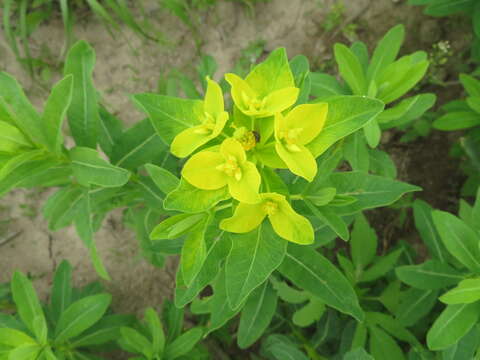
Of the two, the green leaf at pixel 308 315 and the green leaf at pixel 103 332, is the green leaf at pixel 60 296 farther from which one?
the green leaf at pixel 308 315

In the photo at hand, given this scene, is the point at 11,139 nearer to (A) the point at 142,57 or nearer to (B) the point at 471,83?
(A) the point at 142,57

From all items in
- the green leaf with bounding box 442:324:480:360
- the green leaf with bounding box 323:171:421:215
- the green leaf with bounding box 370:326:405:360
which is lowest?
the green leaf with bounding box 370:326:405:360

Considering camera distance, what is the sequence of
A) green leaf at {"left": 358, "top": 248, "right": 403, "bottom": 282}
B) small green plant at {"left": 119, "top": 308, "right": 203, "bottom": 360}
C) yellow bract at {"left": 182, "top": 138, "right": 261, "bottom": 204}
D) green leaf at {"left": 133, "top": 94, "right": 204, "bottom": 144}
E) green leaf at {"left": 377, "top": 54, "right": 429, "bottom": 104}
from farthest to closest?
green leaf at {"left": 358, "top": 248, "right": 403, "bottom": 282} → small green plant at {"left": 119, "top": 308, "right": 203, "bottom": 360} → green leaf at {"left": 377, "top": 54, "right": 429, "bottom": 104} → green leaf at {"left": 133, "top": 94, "right": 204, "bottom": 144} → yellow bract at {"left": 182, "top": 138, "right": 261, "bottom": 204}

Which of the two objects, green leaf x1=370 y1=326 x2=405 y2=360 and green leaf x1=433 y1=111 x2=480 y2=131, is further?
green leaf x1=433 y1=111 x2=480 y2=131

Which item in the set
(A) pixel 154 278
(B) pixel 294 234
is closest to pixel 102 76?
(A) pixel 154 278

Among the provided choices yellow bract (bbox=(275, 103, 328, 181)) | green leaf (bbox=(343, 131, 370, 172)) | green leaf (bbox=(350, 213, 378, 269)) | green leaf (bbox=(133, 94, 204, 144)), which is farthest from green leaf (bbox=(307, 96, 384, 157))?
green leaf (bbox=(350, 213, 378, 269))

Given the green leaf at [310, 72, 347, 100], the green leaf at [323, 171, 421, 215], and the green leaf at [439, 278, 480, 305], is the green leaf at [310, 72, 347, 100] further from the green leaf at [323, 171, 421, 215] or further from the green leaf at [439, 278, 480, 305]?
the green leaf at [439, 278, 480, 305]

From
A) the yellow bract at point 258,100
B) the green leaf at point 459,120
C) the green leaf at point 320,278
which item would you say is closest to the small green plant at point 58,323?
the green leaf at point 320,278

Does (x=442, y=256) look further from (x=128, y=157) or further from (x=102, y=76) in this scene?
Answer: (x=102, y=76)
